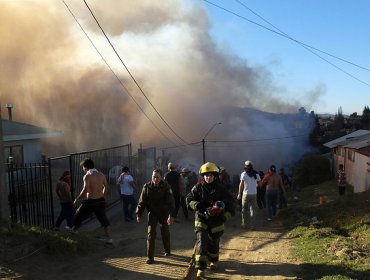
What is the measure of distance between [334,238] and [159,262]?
131 inches

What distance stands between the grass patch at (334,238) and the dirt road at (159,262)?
0.30 meters

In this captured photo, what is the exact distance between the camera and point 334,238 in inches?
309

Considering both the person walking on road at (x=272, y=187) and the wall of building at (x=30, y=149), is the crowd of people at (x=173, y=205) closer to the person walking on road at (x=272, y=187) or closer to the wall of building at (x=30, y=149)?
the person walking on road at (x=272, y=187)

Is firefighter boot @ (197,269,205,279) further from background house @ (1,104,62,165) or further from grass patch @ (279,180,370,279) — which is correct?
background house @ (1,104,62,165)

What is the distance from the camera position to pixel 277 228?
10211mm

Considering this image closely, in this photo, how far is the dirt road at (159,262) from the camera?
19.1 ft

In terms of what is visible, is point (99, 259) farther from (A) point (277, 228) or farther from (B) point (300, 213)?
(B) point (300, 213)

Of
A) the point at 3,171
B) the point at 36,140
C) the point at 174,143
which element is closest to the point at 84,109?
the point at 174,143

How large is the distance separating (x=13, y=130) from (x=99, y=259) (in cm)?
1562

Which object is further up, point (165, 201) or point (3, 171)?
point (3, 171)

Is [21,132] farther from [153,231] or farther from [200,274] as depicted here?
[200,274]

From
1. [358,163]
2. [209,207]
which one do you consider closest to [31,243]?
[209,207]

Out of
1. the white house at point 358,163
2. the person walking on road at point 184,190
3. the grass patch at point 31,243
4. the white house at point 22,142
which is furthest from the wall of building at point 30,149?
the white house at point 358,163

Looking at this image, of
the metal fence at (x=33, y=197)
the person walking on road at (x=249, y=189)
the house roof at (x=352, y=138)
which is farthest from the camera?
the house roof at (x=352, y=138)
